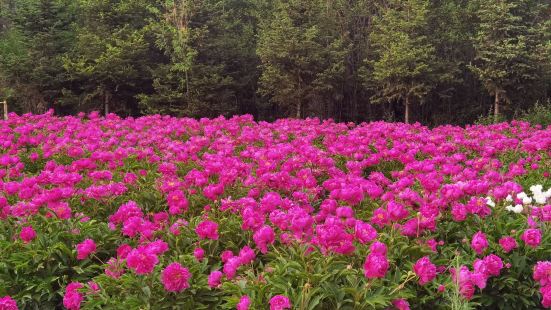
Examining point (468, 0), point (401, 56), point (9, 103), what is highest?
point (468, 0)

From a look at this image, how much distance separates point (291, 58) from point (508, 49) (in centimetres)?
782

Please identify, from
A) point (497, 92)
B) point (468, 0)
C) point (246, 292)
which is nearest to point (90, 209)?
point (246, 292)

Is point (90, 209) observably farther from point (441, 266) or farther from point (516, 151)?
point (516, 151)

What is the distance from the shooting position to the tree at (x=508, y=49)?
63.3 feet

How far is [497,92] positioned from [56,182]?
1916 centimetres

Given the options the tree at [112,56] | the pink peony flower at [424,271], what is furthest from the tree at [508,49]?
the pink peony flower at [424,271]

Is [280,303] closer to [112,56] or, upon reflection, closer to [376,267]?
[376,267]

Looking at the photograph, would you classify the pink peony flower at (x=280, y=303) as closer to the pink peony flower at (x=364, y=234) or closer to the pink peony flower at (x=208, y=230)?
the pink peony flower at (x=364, y=234)

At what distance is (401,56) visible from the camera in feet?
63.8

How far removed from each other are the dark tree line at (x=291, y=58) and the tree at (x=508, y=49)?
0.20 feet

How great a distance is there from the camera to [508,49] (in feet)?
62.7

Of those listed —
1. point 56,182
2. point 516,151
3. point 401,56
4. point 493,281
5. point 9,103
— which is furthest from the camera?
point 9,103

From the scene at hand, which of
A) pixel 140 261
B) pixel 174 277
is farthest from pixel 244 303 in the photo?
pixel 140 261

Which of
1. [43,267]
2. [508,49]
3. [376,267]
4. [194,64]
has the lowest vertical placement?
[43,267]
